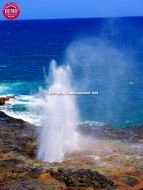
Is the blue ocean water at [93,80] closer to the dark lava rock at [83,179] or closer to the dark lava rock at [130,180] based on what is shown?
the dark lava rock at [130,180]

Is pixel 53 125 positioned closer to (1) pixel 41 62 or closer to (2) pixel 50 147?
(2) pixel 50 147

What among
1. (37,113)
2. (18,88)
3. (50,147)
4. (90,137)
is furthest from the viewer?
(18,88)

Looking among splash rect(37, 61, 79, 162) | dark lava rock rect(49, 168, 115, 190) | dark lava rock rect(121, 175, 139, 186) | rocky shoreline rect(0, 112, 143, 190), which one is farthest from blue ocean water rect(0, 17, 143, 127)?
dark lava rock rect(49, 168, 115, 190)

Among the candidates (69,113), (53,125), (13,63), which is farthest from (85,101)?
(13,63)

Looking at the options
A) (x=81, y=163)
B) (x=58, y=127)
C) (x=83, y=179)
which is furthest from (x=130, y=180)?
(x=58, y=127)

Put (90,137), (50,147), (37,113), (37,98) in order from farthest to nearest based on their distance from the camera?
(37,98), (37,113), (90,137), (50,147)

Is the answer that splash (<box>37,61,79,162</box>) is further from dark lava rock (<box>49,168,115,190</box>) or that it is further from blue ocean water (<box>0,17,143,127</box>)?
blue ocean water (<box>0,17,143,127</box>)

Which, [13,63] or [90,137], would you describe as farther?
[13,63]
